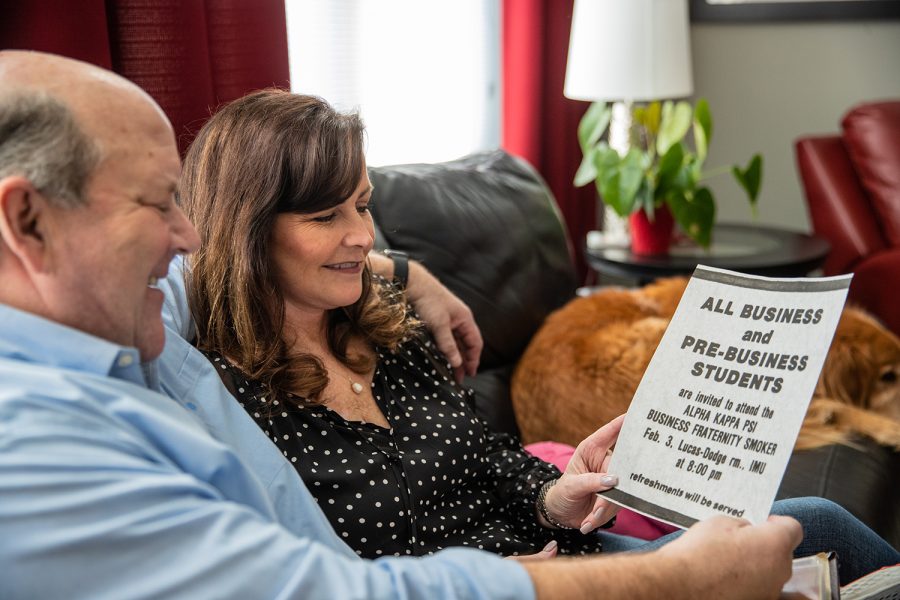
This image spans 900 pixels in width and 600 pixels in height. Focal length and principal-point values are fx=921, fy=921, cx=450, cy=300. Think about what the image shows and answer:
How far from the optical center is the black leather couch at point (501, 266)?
1.76 m

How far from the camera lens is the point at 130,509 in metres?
0.69

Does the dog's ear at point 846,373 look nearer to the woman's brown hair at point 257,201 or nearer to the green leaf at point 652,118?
the green leaf at point 652,118

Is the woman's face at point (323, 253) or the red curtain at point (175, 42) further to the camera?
the red curtain at point (175, 42)

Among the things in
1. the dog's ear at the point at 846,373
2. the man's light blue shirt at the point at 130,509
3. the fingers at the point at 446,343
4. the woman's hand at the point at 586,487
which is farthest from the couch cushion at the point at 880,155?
the man's light blue shirt at the point at 130,509

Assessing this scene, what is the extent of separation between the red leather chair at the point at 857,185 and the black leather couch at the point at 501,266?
3.64 feet

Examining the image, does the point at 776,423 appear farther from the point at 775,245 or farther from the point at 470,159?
the point at 775,245

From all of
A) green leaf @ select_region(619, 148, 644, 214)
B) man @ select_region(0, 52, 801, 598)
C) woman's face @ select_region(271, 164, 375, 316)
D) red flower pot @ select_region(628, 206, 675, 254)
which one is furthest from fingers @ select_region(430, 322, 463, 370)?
red flower pot @ select_region(628, 206, 675, 254)

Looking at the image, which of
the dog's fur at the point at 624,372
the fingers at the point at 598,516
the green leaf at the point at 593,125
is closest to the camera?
the fingers at the point at 598,516

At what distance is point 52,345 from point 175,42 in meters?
0.89

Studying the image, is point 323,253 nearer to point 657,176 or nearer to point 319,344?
point 319,344

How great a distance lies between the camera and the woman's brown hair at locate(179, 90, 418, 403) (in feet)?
3.87

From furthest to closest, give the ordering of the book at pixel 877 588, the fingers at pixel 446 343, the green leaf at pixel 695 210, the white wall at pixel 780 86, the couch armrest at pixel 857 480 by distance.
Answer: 1. the white wall at pixel 780 86
2. the green leaf at pixel 695 210
3. the couch armrest at pixel 857 480
4. the fingers at pixel 446 343
5. the book at pixel 877 588

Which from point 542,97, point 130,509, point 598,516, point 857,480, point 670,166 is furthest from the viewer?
point 542,97

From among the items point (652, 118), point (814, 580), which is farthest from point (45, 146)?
point (652, 118)
